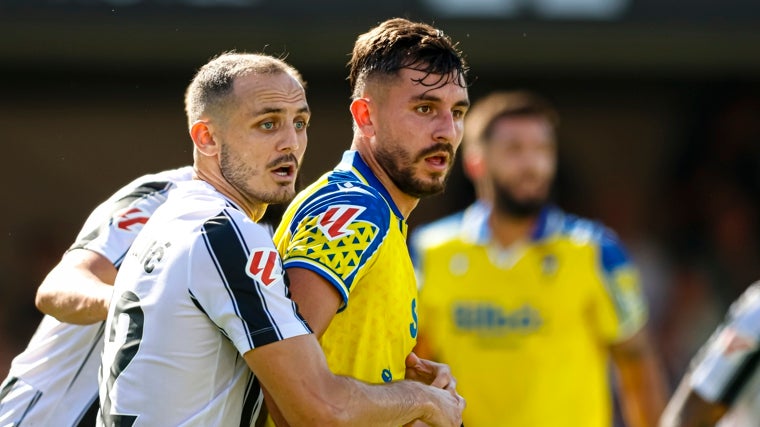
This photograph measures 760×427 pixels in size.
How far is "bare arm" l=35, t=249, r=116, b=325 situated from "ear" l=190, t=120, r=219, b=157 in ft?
1.77

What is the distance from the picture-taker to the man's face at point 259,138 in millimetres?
3996

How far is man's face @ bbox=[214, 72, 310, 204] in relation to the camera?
4.00m

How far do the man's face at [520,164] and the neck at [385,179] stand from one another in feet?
11.0

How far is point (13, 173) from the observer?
12.4 metres

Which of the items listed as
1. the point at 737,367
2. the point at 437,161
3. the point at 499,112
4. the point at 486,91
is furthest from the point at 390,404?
the point at 486,91

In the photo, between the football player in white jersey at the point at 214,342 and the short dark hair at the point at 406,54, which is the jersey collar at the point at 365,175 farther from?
the football player in white jersey at the point at 214,342

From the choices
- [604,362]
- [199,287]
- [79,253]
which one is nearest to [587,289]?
[604,362]

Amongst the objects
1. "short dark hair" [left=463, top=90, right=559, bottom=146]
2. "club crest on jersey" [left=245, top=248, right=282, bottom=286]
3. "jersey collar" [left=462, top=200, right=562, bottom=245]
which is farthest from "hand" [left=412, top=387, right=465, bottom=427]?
"short dark hair" [left=463, top=90, right=559, bottom=146]

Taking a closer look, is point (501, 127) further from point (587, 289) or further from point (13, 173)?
point (13, 173)

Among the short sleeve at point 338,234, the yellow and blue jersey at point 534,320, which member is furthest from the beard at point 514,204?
the short sleeve at point 338,234

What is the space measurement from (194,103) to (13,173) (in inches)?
346

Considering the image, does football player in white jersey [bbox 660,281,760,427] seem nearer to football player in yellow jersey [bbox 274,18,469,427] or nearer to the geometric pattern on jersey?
football player in yellow jersey [bbox 274,18,469,427]

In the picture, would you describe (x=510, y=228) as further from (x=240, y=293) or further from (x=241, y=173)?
(x=240, y=293)

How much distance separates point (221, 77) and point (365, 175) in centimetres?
60
